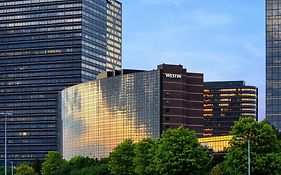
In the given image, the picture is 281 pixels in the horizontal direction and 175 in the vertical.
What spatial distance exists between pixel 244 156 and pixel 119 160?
5668cm

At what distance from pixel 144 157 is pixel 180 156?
75.4 ft

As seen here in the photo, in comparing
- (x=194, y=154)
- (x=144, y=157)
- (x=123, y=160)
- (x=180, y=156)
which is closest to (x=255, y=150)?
(x=194, y=154)

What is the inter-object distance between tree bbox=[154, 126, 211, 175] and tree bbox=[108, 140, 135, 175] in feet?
99.7

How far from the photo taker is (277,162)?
104562 millimetres

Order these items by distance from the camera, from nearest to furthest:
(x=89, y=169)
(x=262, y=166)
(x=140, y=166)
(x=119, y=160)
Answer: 1. (x=262, y=166)
2. (x=140, y=166)
3. (x=119, y=160)
4. (x=89, y=169)

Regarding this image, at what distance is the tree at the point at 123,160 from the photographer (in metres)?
156

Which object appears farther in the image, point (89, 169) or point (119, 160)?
point (89, 169)

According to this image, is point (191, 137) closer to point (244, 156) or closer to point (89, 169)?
point (244, 156)

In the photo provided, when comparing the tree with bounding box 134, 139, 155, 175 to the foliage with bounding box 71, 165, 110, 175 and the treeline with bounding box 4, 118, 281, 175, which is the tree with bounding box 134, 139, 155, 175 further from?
the foliage with bounding box 71, 165, 110, 175

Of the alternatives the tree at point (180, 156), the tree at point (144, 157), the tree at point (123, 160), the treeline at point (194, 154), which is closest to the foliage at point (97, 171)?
the treeline at point (194, 154)

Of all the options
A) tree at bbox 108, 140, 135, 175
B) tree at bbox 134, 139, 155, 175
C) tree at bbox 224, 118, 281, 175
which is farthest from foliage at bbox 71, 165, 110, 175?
tree at bbox 224, 118, 281, 175

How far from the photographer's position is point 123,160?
157125 millimetres

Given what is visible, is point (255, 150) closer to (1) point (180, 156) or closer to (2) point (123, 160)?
(1) point (180, 156)

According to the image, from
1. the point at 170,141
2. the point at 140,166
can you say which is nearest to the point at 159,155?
the point at 170,141
